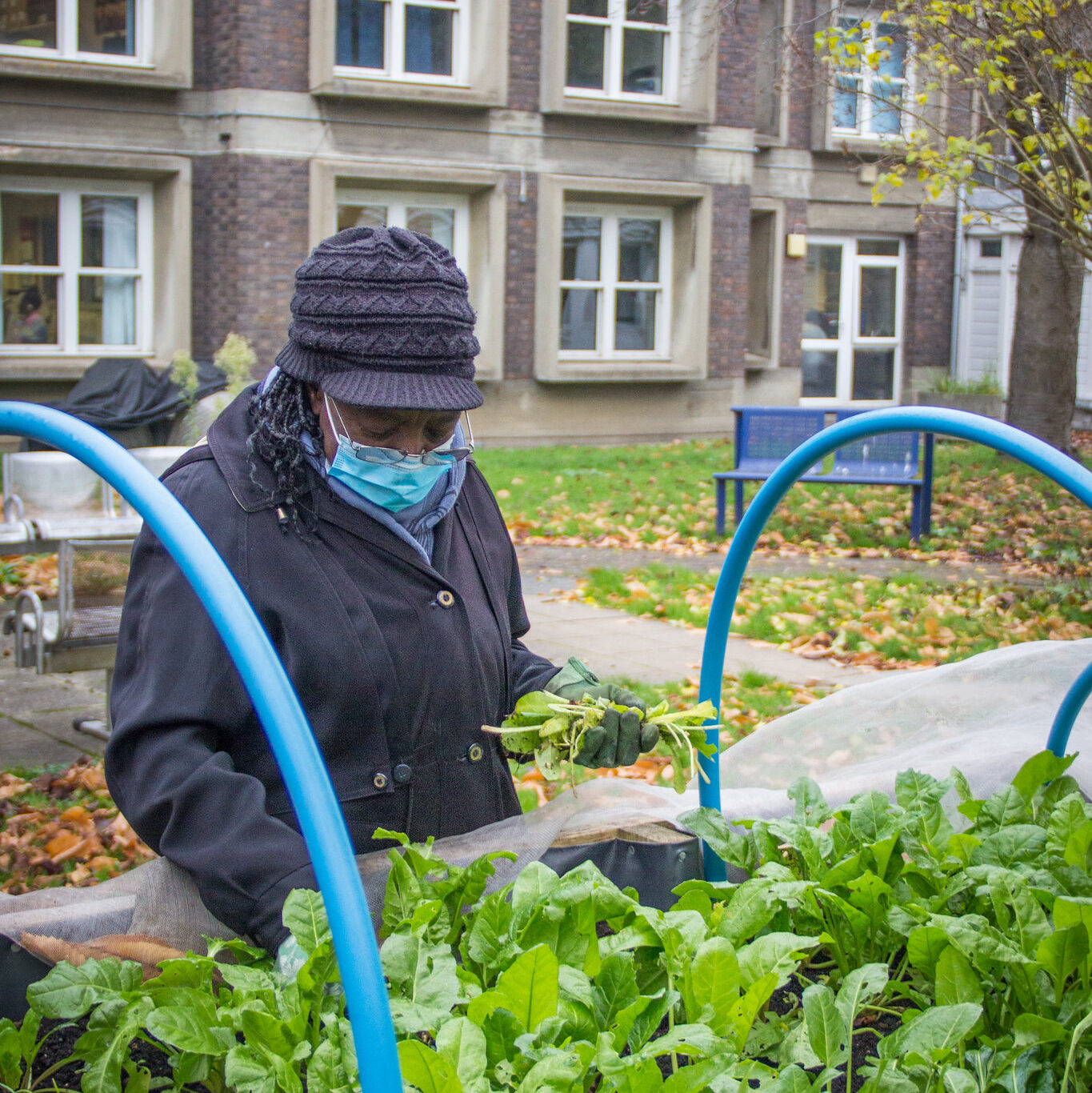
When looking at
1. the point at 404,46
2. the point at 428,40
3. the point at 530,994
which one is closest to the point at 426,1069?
the point at 530,994

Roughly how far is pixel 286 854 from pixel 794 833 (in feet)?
2.77

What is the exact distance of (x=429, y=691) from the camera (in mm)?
2102

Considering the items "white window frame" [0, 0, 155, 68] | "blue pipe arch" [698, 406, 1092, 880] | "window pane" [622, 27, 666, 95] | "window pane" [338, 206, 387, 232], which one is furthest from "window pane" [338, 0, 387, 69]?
"blue pipe arch" [698, 406, 1092, 880]

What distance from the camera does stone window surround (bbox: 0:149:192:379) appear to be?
1341 cm

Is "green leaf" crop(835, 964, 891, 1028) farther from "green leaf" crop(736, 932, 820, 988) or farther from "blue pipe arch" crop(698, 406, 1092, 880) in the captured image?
"blue pipe arch" crop(698, 406, 1092, 880)

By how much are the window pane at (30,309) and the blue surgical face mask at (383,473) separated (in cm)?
1325

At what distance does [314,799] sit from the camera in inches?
46.8

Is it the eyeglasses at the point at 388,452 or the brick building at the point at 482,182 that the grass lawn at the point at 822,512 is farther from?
the eyeglasses at the point at 388,452

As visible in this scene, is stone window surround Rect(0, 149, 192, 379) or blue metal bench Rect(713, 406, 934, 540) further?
stone window surround Rect(0, 149, 192, 379)

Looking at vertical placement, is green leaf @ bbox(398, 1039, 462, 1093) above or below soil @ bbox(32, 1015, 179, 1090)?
above

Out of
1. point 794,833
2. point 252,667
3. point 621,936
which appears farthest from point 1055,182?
point 252,667

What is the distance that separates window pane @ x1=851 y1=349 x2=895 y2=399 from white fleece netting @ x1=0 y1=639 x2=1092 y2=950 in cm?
1742

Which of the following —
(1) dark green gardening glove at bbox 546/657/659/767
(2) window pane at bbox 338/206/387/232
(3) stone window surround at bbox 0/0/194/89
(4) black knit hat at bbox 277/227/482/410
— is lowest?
(1) dark green gardening glove at bbox 546/657/659/767

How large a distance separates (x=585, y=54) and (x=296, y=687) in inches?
620
